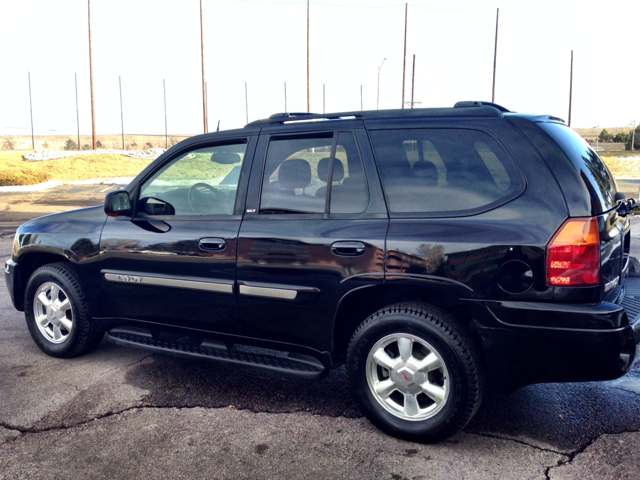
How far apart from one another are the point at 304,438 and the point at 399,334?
0.81 m

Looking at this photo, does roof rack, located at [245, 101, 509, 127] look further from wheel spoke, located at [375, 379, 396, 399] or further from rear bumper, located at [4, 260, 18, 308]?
rear bumper, located at [4, 260, 18, 308]

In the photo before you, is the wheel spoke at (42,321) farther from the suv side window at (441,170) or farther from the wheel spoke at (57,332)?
the suv side window at (441,170)

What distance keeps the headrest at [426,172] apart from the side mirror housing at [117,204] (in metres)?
2.11

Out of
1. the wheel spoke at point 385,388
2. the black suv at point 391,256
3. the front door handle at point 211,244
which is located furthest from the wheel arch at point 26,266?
the wheel spoke at point 385,388

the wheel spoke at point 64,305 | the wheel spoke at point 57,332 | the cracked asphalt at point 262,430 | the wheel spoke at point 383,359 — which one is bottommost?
the cracked asphalt at point 262,430

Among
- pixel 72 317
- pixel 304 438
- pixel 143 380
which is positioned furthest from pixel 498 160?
pixel 72 317

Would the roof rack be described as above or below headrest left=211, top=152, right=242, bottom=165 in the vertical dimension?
above

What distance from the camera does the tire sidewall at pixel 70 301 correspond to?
444 centimetres

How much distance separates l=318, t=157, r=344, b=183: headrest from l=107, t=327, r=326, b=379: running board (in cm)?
114

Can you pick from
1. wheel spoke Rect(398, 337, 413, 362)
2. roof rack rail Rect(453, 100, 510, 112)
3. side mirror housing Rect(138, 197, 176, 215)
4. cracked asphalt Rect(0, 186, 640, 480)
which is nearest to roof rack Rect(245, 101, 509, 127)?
roof rack rail Rect(453, 100, 510, 112)

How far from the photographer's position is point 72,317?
4.49 m

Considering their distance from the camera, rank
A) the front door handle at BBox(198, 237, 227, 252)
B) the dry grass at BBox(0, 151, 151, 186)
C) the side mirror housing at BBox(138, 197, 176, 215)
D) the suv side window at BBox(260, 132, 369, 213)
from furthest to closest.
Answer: the dry grass at BBox(0, 151, 151, 186)
the side mirror housing at BBox(138, 197, 176, 215)
the front door handle at BBox(198, 237, 227, 252)
the suv side window at BBox(260, 132, 369, 213)

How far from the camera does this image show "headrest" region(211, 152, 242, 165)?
3.98m

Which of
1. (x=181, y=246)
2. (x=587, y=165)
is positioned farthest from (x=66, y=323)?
(x=587, y=165)
